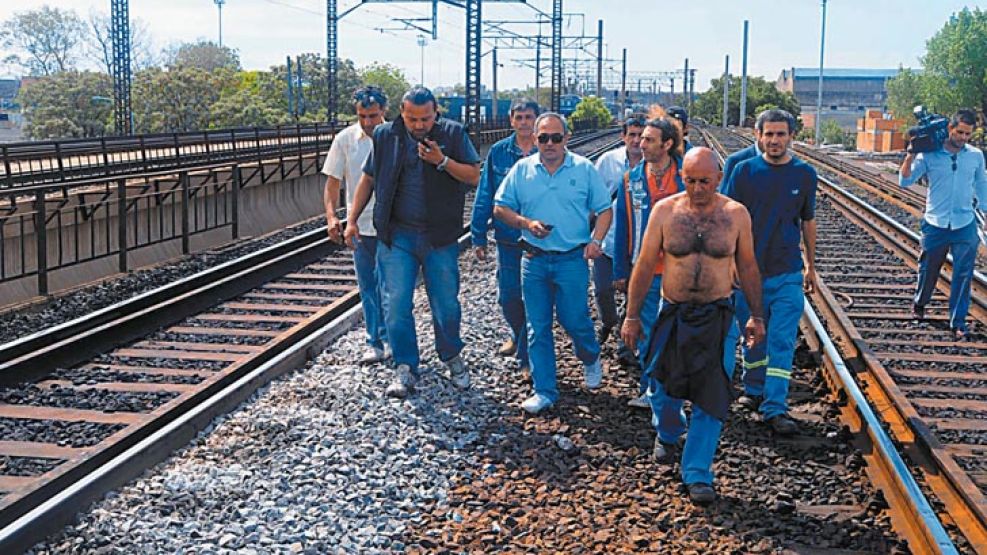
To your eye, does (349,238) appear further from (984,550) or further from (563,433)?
(984,550)

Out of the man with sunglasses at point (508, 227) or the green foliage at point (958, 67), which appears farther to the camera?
the green foliage at point (958, 67)

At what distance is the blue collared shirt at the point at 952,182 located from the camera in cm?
908

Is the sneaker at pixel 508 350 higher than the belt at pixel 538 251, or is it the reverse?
the belt at pixel 538 251

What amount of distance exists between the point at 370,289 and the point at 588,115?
239ft

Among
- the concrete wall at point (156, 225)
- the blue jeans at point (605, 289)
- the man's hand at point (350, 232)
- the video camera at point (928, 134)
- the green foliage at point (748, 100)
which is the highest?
the green foliage at point (748, 100)

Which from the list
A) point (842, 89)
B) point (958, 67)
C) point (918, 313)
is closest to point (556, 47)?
point (958, 67)

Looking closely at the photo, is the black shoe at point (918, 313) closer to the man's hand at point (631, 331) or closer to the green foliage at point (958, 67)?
the man's hand at point (631, 331)

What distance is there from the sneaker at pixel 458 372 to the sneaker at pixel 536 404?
56 cm

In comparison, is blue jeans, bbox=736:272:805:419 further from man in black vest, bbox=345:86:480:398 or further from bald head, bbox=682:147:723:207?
man in black vest, bbox=345:86:480:398

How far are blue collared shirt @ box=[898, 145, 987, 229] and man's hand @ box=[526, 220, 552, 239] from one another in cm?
400

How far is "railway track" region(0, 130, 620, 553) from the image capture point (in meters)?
5.21

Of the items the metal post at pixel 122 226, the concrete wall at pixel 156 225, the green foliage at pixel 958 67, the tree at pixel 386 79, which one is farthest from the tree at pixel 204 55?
the metal post at pixel 122 226

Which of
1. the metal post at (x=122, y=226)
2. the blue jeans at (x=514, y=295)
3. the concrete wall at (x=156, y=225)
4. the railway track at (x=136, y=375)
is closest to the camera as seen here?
the railway track at (x=136, y=375)

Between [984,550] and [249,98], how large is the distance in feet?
208
